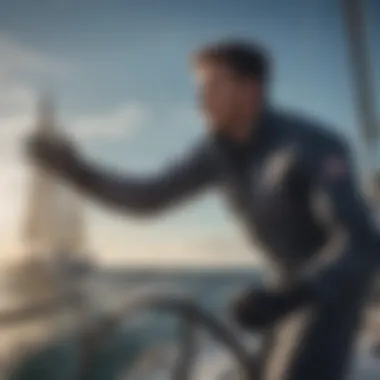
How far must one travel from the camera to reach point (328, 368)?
108cm

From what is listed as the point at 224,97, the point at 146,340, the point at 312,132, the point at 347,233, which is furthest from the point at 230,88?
the point at 146,340

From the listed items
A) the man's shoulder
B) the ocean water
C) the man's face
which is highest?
the man's face

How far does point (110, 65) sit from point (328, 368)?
55 centimetres

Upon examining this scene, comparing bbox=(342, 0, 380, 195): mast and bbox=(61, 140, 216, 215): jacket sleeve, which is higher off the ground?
bbox=(342, 0, 380, 195): mast

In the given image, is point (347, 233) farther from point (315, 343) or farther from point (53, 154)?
point (53, 154)

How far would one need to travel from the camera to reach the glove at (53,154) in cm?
111

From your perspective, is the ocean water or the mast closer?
the ocean water

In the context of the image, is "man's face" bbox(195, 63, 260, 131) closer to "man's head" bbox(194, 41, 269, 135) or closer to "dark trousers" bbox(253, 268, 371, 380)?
"man's head" bbox(194, 41, 269, 135)

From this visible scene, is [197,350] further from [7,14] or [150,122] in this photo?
[7,14]

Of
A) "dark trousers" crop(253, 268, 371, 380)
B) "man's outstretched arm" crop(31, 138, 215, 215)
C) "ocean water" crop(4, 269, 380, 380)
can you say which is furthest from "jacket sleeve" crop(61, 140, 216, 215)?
"dark trousers" crop(253, 268, 371, 380)

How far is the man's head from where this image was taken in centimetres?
113

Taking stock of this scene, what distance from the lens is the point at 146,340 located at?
1.09 metres

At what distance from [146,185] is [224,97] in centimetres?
17

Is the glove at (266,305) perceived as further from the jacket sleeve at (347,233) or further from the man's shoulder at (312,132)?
the man's shoulder at (312,132)
